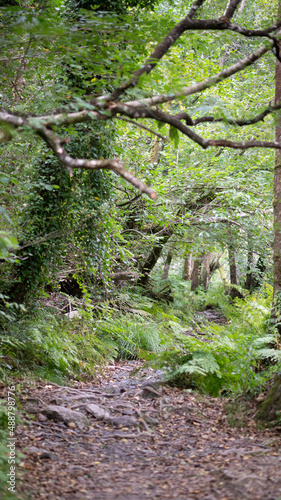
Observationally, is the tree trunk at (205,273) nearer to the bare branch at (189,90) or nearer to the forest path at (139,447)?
the forest path at (139,447)

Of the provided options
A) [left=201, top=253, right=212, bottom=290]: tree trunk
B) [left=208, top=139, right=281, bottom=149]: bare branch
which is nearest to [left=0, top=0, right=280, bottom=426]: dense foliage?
[left=208, top=139, right=281, bottom=149]: bare branch

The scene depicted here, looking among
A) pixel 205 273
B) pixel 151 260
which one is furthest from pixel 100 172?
pixel 205 273

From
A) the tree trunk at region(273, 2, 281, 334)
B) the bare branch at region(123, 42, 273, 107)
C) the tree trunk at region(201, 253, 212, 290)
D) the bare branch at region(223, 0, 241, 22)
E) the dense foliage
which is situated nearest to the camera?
the bare branch at region(123, 42, 273, 107)

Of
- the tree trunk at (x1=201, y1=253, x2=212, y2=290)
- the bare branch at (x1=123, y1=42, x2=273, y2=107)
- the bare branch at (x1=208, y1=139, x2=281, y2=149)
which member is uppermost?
the bare branch at (x1=123, y1=42, x2=273, y2=107)

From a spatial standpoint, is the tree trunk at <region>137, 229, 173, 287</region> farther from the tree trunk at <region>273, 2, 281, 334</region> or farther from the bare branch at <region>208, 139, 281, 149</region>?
the bare branch at <region>208, 139, 281, 149</region>

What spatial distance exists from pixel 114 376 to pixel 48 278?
6.57 ft

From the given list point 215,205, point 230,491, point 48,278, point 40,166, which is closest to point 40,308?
point 48,278

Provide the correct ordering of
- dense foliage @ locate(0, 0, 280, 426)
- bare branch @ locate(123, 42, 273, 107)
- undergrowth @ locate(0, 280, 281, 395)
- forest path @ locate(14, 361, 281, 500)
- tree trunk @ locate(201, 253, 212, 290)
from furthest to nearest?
tree trunk @ locate(201, 253, 212, 290), undergrowth @ locate(0, 280, 281, 395), dense foliage @ locate(0, 0, 280, 426), bare branch @ locate(123, 42, 273, 107), forest path @ locate(14, 361, 281, 500)

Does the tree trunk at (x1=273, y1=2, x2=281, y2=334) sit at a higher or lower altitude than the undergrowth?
higher

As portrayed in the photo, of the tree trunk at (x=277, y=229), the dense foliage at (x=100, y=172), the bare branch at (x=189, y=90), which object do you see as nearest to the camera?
the bare branch at (x=189, y=90)

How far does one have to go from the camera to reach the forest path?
2.84m

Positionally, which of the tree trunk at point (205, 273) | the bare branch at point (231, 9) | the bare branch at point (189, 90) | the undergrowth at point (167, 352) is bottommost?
the undergrowth at point (167, 352)

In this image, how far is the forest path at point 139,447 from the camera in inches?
112

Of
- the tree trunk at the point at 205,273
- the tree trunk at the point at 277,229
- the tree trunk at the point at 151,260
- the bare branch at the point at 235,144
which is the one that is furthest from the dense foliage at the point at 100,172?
the tree trunk at the point at 205,273
